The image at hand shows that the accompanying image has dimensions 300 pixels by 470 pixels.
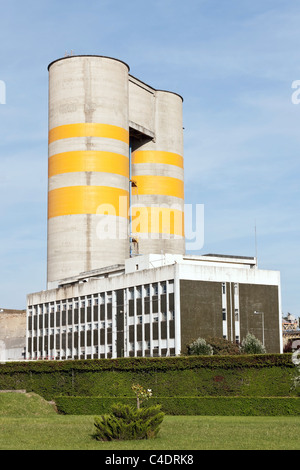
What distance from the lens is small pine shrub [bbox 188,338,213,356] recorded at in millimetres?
89312

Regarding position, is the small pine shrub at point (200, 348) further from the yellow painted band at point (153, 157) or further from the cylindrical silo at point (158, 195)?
the yellow painted band at point (153, 157)

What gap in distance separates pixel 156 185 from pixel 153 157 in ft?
20.2

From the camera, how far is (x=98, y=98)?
129 metres

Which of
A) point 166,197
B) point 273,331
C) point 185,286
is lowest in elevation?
point 273,331

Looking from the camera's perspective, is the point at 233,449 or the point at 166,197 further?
the point at 166,197

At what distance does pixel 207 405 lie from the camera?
60.2 m

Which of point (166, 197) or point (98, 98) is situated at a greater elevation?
point (98, 98)

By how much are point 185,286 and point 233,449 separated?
68091 millimetres

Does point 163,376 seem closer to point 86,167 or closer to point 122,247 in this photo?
point 122,247

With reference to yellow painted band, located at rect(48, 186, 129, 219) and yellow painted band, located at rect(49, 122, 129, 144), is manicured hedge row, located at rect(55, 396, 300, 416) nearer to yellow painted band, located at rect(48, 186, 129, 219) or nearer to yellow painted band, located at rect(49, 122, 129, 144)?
yellow painted band, located at rect(48, 186, 129, 219)

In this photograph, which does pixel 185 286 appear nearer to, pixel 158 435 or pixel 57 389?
pixel 57 389
